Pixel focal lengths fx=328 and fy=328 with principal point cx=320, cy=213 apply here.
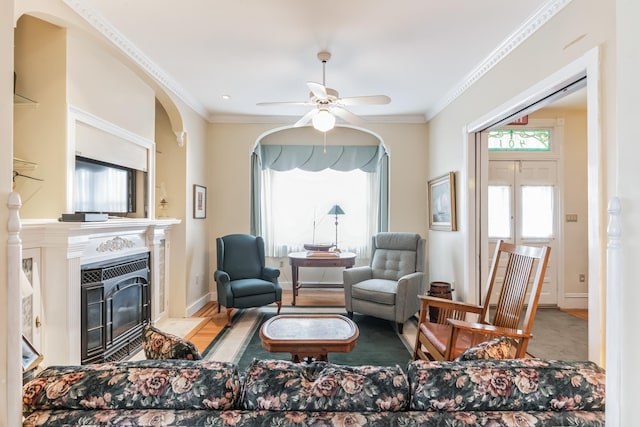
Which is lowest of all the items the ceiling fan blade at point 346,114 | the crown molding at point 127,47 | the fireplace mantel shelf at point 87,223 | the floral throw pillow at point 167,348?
the floral throw pillow at point 167,348

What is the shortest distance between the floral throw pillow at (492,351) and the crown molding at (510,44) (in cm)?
208

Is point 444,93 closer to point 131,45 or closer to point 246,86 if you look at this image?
point 246,86

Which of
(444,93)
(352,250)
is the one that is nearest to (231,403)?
(444,93)

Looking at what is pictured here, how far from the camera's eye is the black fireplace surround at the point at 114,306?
244 centimetres

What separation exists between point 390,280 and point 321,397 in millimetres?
3157

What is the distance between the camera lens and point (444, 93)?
12.5 ft

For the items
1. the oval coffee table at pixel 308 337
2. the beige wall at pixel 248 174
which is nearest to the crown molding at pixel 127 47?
the beige wall at pixel 248 174

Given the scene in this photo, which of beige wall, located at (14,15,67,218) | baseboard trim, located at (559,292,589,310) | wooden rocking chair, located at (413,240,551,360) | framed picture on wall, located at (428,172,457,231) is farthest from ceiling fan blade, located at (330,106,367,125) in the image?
baseboard trim, located at (559,292,589,310)

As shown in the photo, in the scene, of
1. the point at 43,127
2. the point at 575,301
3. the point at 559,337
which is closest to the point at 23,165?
the point at 43,127

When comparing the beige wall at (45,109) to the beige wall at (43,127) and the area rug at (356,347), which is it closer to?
the beige wall at (43,127)

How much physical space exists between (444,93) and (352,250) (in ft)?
9.00

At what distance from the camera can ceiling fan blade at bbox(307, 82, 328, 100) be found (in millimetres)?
2526

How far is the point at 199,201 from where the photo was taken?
4.38m

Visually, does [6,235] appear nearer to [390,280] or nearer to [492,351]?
[492,351]
